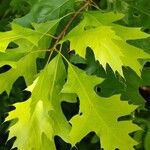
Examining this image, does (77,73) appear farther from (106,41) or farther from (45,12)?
(45,12)

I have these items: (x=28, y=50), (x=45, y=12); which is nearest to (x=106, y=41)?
(x=28, y=50)

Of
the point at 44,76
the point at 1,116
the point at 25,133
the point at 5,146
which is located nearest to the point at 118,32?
the point at 44,76

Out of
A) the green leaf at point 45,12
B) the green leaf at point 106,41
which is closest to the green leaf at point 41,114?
the green leaf at point 106,41

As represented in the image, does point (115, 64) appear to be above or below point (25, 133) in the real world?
above

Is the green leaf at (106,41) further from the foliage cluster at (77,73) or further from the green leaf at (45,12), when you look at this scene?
the green leaf at (45,12)

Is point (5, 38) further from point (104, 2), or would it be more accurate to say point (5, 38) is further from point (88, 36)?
point (104, 2)

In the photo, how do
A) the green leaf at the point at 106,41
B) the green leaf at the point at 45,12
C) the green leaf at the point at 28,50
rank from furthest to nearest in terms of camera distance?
the green leaf at the point at 45,12 < the green leaf at the point at 28,50 < the green leaf at the point at 106,41
